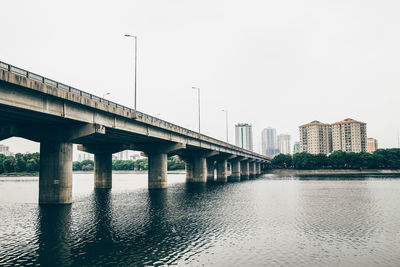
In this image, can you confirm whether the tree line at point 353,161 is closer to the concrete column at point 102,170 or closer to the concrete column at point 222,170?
the concrete column at point 222,170

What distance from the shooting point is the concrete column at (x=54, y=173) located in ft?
133

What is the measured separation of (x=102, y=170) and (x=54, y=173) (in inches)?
1335

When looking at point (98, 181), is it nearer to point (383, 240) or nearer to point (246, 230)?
point (246, 230)

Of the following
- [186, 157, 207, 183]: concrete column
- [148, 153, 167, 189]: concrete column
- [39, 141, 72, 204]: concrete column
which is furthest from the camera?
[186, 157, 207, 183]: concrete column

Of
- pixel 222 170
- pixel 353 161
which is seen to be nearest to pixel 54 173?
pixel 222 170

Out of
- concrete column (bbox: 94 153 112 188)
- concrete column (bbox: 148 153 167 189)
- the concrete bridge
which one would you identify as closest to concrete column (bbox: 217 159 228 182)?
concrete column (bbox: 148 153 167 189)

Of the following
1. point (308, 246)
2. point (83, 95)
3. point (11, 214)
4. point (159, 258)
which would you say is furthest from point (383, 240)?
point (11, 214)

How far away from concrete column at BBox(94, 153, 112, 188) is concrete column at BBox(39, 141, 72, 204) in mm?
31052

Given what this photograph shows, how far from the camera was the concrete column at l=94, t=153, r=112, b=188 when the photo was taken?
72500 millimetres

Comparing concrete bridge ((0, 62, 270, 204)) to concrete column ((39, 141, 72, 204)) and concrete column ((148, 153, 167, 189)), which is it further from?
concrete column ((148, 153, 167, 189))

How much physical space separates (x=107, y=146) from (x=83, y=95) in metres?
34.0

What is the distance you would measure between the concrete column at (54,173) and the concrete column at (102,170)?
102ft

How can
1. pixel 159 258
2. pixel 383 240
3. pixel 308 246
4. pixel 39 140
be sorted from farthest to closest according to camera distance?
pixel 39 140 < pixel 383 240 < pixel 308 246 < pixel 159 258

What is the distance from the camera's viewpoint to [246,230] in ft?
87.6
